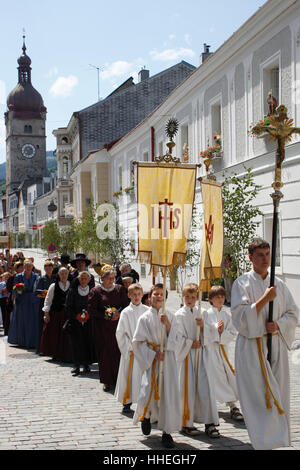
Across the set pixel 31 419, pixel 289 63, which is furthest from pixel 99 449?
pixel 289 63

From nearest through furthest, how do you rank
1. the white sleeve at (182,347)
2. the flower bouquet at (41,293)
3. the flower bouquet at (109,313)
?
the white sleeve at (182,347) < the flower bouquet at (109,313) < the flower bouquet at (41,293)

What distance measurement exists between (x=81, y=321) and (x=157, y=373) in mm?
4137

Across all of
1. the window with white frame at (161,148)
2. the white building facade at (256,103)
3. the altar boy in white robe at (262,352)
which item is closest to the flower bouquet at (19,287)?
the white building facade at (256,103)

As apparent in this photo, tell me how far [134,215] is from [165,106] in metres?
7.02

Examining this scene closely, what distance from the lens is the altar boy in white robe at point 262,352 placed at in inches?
209

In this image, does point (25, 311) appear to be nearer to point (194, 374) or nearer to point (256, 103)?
point (194, 374)

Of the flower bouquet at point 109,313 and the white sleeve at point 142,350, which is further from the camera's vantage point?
the flower bouquet at point 109,313

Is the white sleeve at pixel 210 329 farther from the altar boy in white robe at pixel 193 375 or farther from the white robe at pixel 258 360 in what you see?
the white robe at pixel 258 360

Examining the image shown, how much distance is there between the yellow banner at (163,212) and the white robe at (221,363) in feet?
3.09

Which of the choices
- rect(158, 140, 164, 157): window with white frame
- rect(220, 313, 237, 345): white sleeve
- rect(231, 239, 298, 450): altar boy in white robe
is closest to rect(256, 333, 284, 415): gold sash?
rect(231, 239, 298, 450): altar boy in white robe

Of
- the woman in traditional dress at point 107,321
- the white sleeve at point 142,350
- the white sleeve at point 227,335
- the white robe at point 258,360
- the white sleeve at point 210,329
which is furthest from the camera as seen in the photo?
the woman in traditional dress at point 107,321

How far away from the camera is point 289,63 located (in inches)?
548

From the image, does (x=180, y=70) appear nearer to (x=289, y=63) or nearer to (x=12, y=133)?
(x=289, y=63)

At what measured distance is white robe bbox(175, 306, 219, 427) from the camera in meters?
6.31
